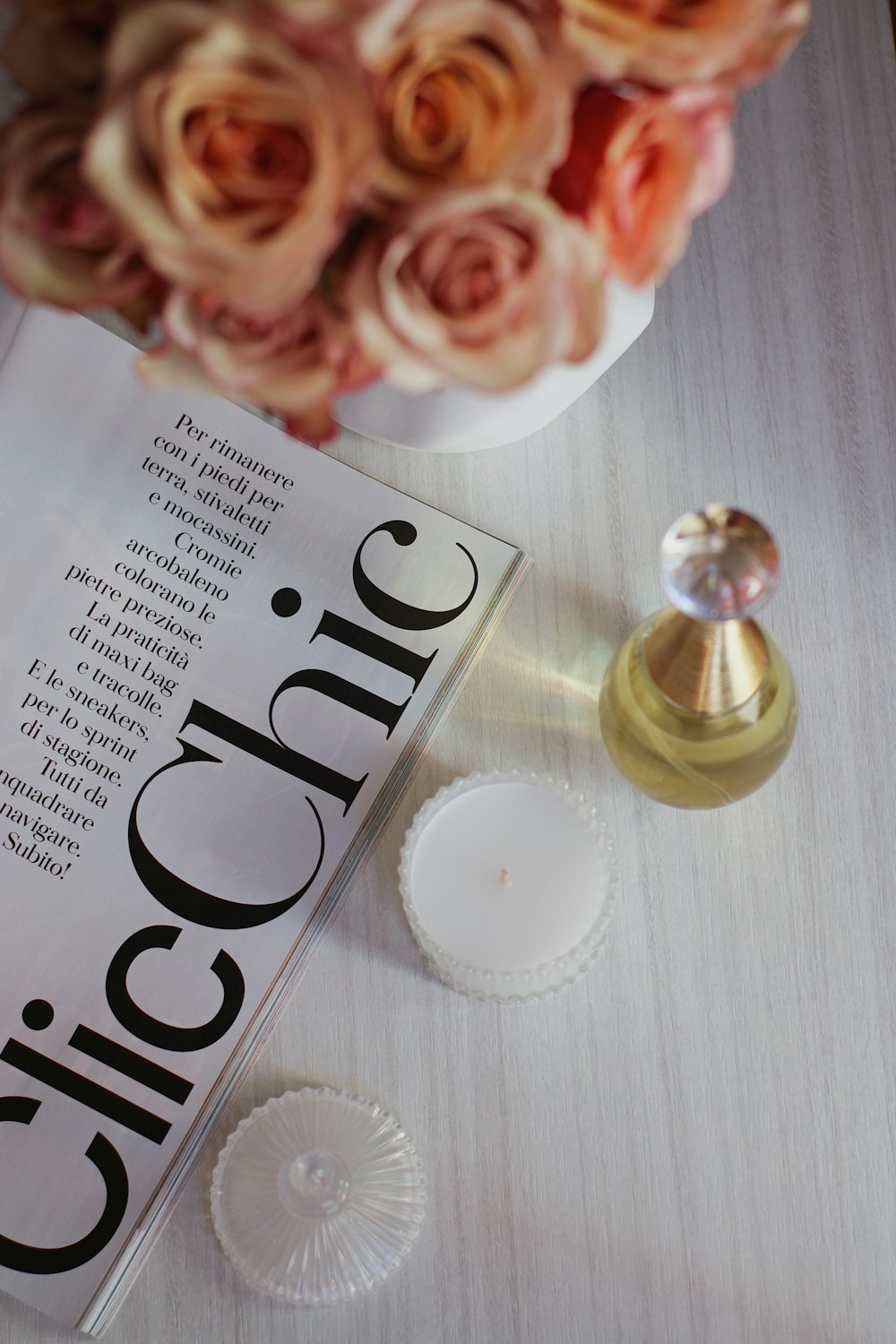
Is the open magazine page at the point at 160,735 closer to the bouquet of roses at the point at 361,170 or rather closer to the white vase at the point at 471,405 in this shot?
the white vase at the point at 471,405

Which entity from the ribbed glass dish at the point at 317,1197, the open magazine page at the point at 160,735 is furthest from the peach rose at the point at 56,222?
the ribbed glass dish at the point at 317,1197

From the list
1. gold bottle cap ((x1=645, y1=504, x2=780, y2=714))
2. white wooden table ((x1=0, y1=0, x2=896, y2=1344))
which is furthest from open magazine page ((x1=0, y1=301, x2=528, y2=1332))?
gold bottle cap ((x1=645, y1=504, x2=780, y2=714))

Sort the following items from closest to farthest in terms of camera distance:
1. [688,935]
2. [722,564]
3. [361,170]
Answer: [361,170] → [722,564] → [688,935]

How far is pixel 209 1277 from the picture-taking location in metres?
0.50

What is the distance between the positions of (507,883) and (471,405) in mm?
215

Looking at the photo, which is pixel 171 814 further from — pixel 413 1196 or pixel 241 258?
pixel 241 258

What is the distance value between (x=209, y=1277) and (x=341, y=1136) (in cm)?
9

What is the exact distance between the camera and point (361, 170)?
0.27 metres

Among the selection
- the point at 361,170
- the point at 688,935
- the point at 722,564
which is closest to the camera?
the point at 361,170

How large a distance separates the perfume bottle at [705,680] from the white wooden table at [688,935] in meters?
0.05

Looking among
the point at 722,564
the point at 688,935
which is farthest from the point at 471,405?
the point at 688,935

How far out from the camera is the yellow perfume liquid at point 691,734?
1.57 feet

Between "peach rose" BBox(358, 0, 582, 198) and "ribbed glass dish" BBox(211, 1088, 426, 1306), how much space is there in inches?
15.5

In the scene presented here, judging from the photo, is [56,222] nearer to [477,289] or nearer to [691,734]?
[477,289]
